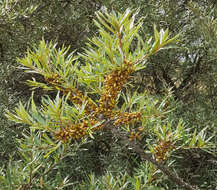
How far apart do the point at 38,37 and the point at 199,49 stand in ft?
2.58

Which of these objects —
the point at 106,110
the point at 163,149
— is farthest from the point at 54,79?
the point at 163,149

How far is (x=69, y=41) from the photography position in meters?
1.33

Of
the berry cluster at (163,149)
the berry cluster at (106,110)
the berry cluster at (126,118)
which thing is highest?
the berry cluster at (106,110)

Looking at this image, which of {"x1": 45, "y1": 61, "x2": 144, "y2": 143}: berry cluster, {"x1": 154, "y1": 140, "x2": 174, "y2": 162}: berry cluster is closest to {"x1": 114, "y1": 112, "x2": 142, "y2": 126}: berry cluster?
{"x1": 45, "y1": 61, "x2": 144, "y2": 143}: berry cluster

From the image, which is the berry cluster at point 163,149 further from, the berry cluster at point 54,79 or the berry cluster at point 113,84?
the berry cluster at point 54,79

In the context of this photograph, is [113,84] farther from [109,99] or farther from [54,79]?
[54,79]

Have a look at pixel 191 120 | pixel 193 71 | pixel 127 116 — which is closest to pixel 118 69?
pixel 127 116

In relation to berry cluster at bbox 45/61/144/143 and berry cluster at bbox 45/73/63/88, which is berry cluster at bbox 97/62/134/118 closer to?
berry cluster at bbox 45/61/144/143

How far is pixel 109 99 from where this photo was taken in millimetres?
473

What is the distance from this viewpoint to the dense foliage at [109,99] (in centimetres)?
46

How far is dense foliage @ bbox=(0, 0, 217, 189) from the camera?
0.46 meters

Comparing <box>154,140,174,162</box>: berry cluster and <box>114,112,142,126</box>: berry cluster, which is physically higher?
<box>114,112,142,126</box>: berry cluster

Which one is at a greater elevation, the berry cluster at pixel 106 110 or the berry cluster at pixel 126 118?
the berry cluster at pixel 106 110

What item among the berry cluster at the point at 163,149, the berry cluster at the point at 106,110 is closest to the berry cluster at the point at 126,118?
the berry cluster at the point at 106,110
